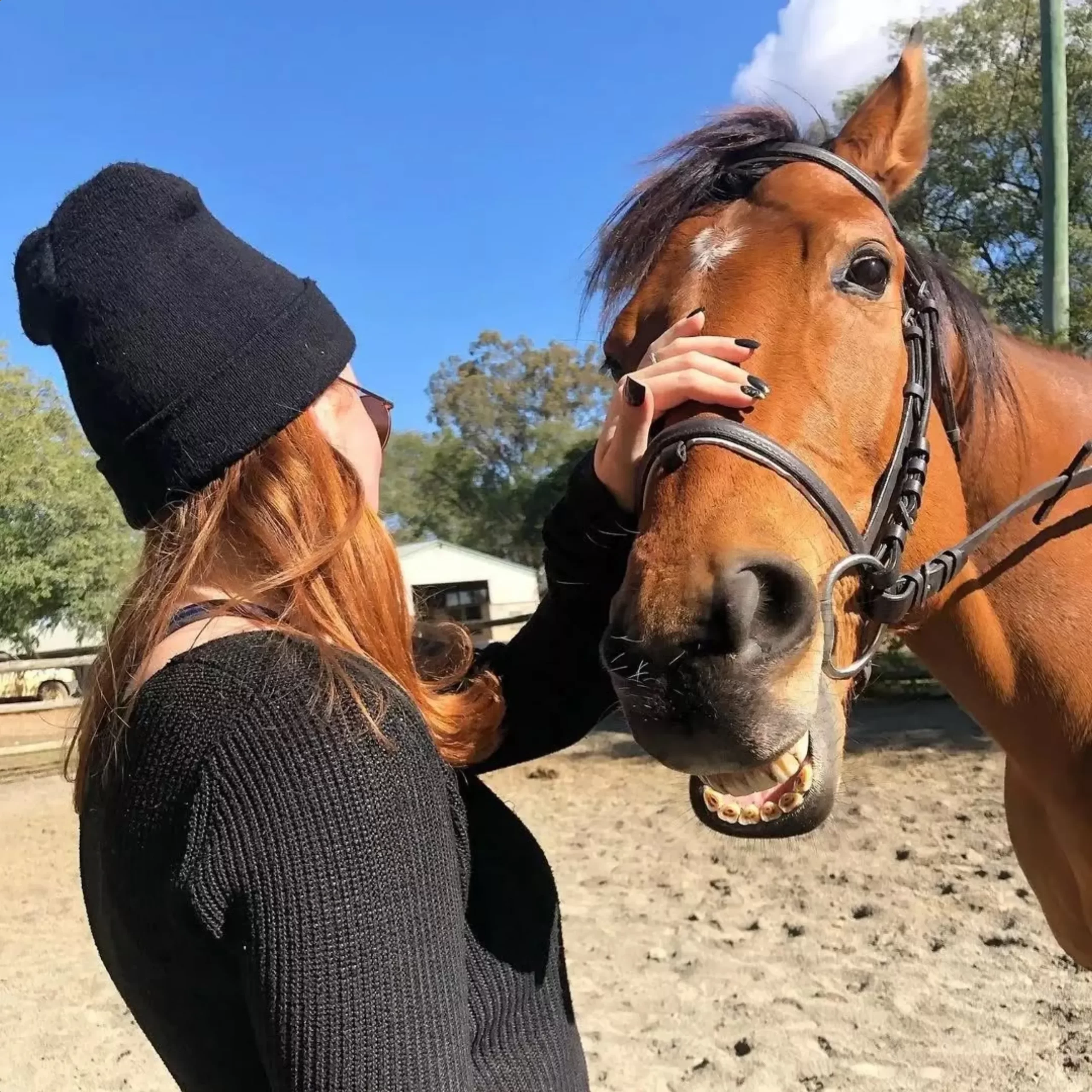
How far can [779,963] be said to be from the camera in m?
4.51

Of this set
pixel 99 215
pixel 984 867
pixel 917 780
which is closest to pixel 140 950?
pixel 99 215

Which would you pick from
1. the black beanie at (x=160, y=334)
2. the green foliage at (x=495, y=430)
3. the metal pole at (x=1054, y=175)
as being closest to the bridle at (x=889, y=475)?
the black beanie at (x=160, y=334)

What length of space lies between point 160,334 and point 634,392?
0.80 m

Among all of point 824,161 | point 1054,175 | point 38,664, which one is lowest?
point 38,664

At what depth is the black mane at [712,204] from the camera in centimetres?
201

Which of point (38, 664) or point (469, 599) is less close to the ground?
point (469, 599)

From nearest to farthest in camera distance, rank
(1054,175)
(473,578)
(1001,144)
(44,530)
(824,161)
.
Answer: (824,161) → (1054,175) → (1001,144) → (44,530) → (473,578)

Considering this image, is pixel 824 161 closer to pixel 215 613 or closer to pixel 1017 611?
pixel 1017 611

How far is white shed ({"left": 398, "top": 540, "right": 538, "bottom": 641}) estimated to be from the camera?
38531mm

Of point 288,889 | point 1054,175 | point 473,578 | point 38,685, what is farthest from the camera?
point 473,578

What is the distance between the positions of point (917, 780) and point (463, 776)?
23.9ft

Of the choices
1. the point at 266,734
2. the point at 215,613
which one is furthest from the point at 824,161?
the point at 266,734

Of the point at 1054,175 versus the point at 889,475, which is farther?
the point at 1054,175

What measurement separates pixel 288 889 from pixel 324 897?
0.04 metres
